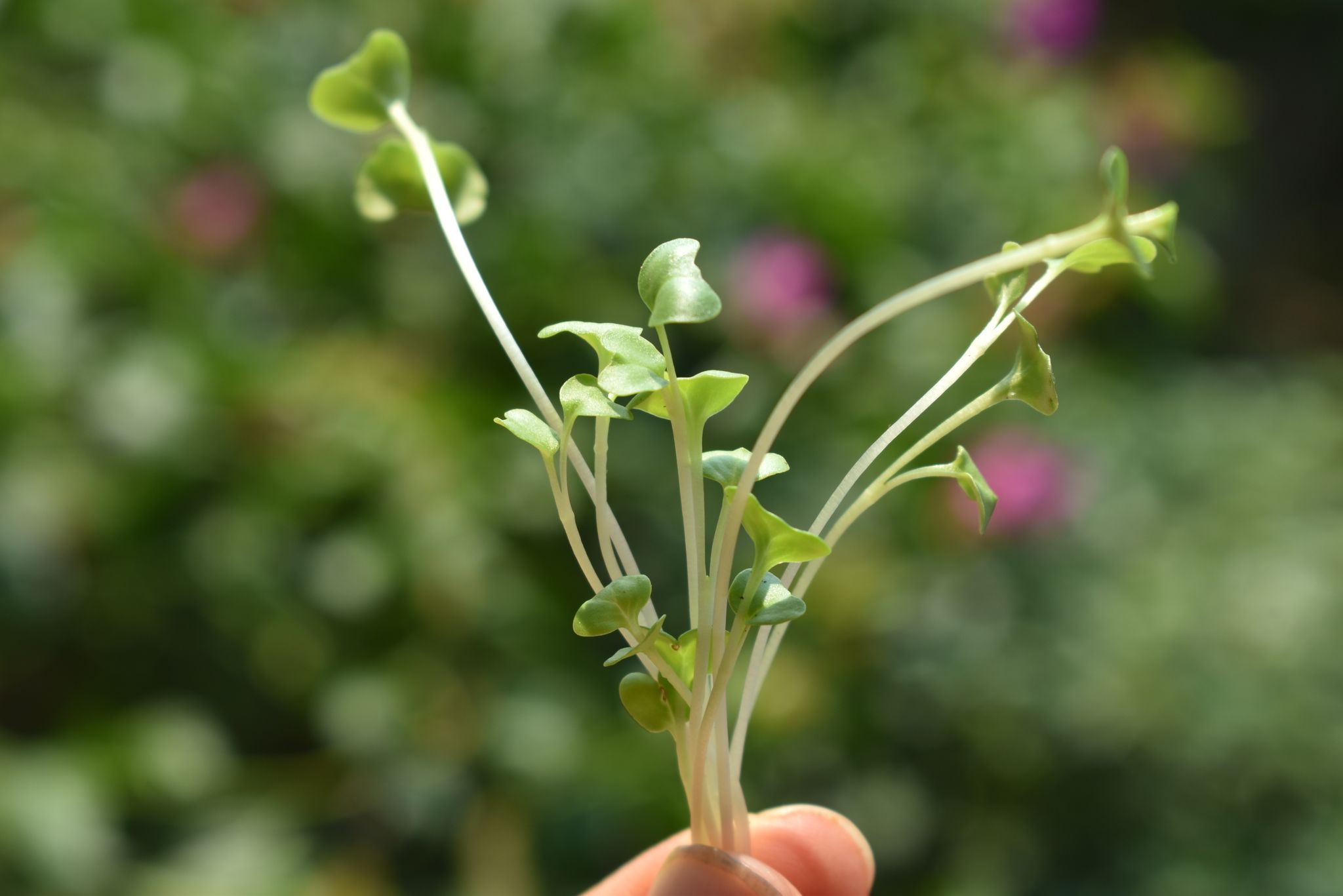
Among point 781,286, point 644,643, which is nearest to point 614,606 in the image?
point 644,643

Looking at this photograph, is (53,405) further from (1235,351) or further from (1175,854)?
(1235,351)

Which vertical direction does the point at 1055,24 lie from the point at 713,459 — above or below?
above

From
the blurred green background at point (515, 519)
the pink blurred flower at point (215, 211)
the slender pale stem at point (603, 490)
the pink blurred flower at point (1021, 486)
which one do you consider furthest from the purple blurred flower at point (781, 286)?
the slender pale stem at point (603, 490)

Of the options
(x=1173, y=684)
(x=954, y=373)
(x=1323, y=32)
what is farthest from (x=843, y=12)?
(x=1323, y=32)

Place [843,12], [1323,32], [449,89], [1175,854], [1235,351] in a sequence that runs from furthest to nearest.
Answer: [1323,32] < [1235,351] < [843,12] < [449,89] < [1175,854]

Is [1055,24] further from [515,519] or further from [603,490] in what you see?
[603,490]

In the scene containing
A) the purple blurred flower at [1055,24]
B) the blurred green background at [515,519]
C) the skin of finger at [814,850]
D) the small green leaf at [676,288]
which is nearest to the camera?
the small green leaf at [676,288]

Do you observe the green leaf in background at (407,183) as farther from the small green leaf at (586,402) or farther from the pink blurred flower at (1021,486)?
the pink blurred flower at (1021,486)
